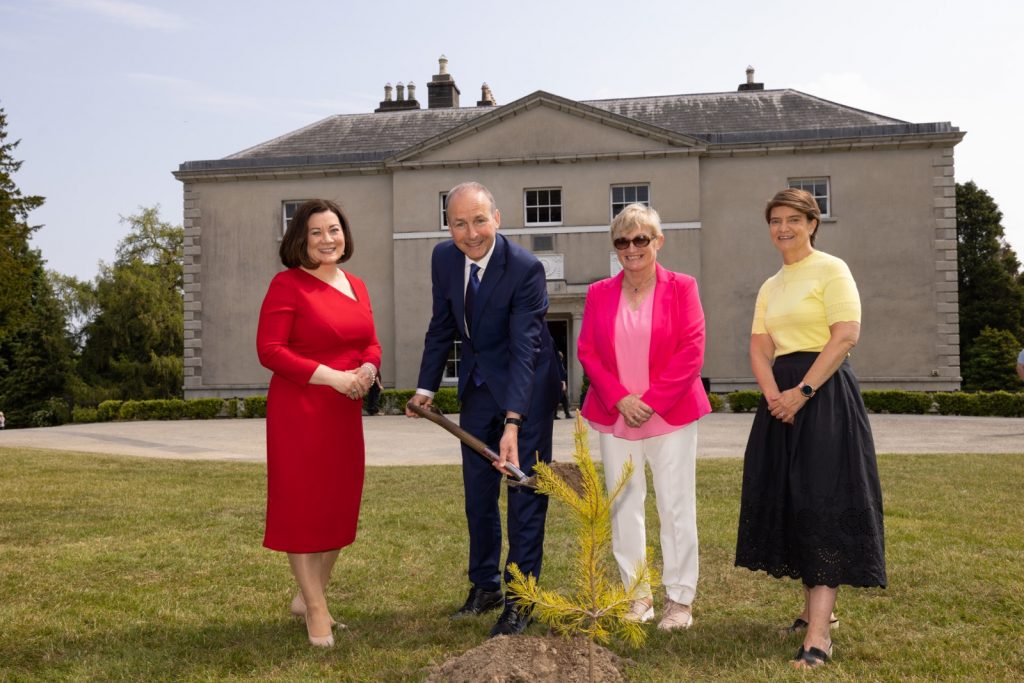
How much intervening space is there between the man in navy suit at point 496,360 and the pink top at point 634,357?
1.22 ft

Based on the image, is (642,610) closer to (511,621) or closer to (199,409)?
(511,621)

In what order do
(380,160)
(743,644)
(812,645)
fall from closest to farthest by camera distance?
1. (812,645)
2. (743,644)
3. (380,160)

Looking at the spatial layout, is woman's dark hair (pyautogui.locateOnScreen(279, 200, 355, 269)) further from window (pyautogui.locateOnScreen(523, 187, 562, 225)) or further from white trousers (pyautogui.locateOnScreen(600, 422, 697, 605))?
window (pyautogui.locateOnScreen(523, 187, 562, 225))

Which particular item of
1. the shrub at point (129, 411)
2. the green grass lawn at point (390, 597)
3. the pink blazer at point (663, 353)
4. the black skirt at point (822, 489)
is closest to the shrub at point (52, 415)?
the shrub at point (129, 411)

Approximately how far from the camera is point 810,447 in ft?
13.0

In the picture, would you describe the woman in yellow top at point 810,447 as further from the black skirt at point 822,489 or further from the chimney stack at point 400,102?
the chimney stack at point 400,102

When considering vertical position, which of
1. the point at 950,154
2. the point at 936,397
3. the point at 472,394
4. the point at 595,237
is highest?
the point at 950,154

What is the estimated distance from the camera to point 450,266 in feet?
14.7

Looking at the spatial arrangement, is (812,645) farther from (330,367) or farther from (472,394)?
(330,367)

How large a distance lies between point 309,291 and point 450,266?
0.76 metres

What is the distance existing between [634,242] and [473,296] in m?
0.91

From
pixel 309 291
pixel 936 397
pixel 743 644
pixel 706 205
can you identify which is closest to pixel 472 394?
pixel 309 291

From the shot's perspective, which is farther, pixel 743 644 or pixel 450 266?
pixel 450 266

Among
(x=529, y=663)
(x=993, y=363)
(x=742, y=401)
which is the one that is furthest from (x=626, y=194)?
(x=529, y=663)
